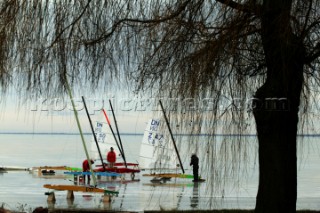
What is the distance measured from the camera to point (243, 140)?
9.24 metres

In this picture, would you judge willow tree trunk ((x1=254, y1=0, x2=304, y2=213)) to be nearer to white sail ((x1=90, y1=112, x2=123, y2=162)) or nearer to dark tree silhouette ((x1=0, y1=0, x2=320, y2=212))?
dark tree silhouette ((x1=0, y1=0, x2=320, y2=212))

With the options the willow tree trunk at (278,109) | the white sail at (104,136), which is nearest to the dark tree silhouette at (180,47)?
the willow tree trunk at (278,109)

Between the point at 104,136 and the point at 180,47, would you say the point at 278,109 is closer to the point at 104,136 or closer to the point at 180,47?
the point at 180,47

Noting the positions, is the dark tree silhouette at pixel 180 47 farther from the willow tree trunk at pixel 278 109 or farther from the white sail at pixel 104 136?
the white sail at pixel 104 136

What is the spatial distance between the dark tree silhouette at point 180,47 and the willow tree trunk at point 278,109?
0.02 meters

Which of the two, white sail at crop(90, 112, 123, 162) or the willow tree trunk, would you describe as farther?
white sail at crop(90, 112, 123, 162)

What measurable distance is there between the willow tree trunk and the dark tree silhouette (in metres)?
0.02

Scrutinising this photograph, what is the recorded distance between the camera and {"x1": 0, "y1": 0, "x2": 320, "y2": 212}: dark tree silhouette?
8953 millimetres

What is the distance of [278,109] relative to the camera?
977 cm

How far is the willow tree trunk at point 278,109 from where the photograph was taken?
8.94 meters

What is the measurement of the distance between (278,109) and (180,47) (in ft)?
4.81

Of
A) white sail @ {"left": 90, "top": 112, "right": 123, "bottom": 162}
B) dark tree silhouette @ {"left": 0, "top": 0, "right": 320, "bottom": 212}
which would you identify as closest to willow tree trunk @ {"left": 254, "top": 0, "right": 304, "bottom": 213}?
dark tree silhouette @ {"left": 0, "top": 0, "right": 320, "bottom": 212}

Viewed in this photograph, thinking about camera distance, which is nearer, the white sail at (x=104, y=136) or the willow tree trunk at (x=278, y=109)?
the willow tree trunk at (x=278, y=109)

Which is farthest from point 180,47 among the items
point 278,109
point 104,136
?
point 104,136
